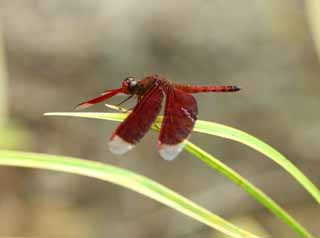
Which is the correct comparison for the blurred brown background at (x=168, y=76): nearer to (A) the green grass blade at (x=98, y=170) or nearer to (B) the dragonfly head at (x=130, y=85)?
(B) the dragonfly head at (x=130, y=85)

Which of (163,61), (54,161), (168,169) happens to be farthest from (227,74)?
(54,161)

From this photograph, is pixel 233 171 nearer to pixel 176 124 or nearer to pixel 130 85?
pixel 176 124

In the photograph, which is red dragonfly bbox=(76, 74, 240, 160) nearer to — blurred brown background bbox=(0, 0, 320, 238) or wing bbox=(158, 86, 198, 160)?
wing bbox=(158, 86, 198, 160)

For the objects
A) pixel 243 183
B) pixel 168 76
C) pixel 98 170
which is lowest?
pixel 98 170

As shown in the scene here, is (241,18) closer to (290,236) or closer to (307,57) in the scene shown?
(307,57)

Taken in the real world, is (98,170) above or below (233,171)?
below

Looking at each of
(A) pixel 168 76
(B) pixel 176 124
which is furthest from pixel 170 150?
(A) pixel 168 76

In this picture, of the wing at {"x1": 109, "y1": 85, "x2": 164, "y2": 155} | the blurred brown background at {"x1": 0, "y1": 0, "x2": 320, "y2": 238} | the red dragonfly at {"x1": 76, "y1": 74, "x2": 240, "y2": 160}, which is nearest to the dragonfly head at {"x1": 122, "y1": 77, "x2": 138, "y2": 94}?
the red dragonfly at {"x1": 76, "y1": 74, "x2": 240, "y2": 160}
